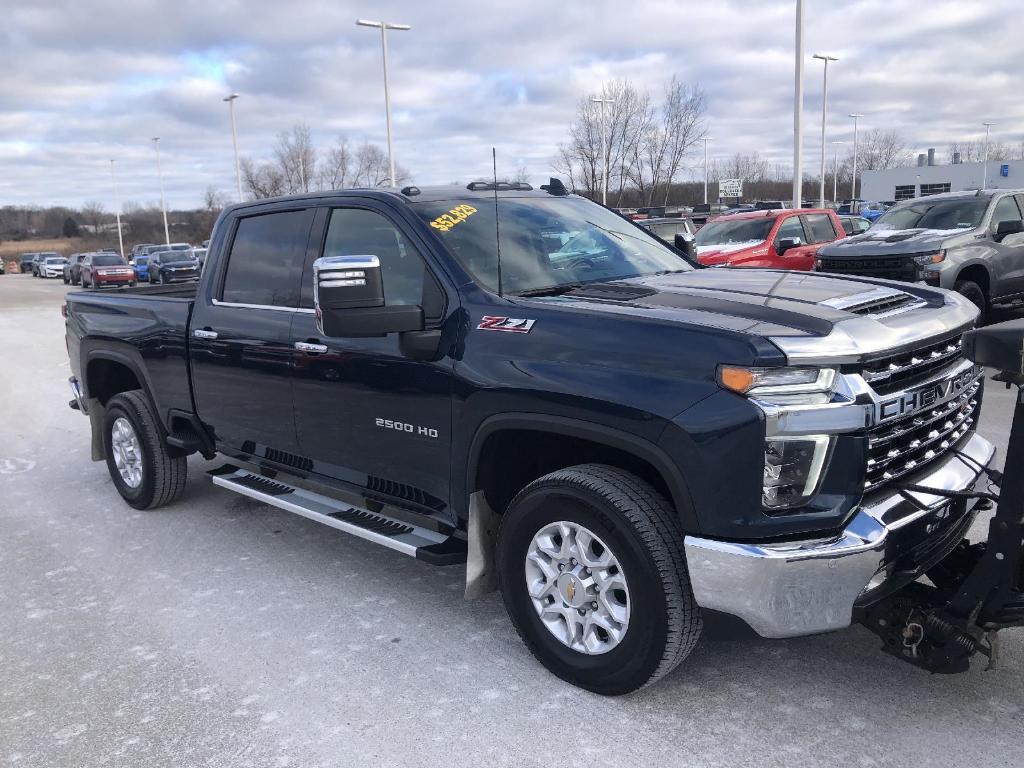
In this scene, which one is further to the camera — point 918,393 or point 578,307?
point 578,307

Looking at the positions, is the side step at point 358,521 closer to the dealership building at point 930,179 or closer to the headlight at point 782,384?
the headlight at point 782,384

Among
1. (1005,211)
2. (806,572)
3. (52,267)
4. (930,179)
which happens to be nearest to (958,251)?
(1005,211)

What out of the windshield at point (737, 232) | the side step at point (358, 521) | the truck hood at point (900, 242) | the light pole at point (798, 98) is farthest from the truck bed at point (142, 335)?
the light pole at point (798, 98)

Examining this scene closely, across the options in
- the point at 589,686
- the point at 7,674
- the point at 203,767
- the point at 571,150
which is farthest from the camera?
the point at 571,150

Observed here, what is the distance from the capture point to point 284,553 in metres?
4.98

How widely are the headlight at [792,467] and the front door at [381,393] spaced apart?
1.34 m

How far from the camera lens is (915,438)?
3.13 metres

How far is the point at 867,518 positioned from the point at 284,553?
3265 mm

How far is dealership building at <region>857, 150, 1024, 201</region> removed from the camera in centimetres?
7638

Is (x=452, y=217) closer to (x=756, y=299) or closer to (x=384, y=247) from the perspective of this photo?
(x=384, y=247)

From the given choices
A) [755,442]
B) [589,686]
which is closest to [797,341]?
[755,442]

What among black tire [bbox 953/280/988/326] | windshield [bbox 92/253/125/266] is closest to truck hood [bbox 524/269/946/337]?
black tire [bbox 953/280/988/326]

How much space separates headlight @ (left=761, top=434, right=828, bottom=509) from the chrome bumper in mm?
158

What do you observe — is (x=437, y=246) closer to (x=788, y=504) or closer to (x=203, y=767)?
(x=788, y=504)
